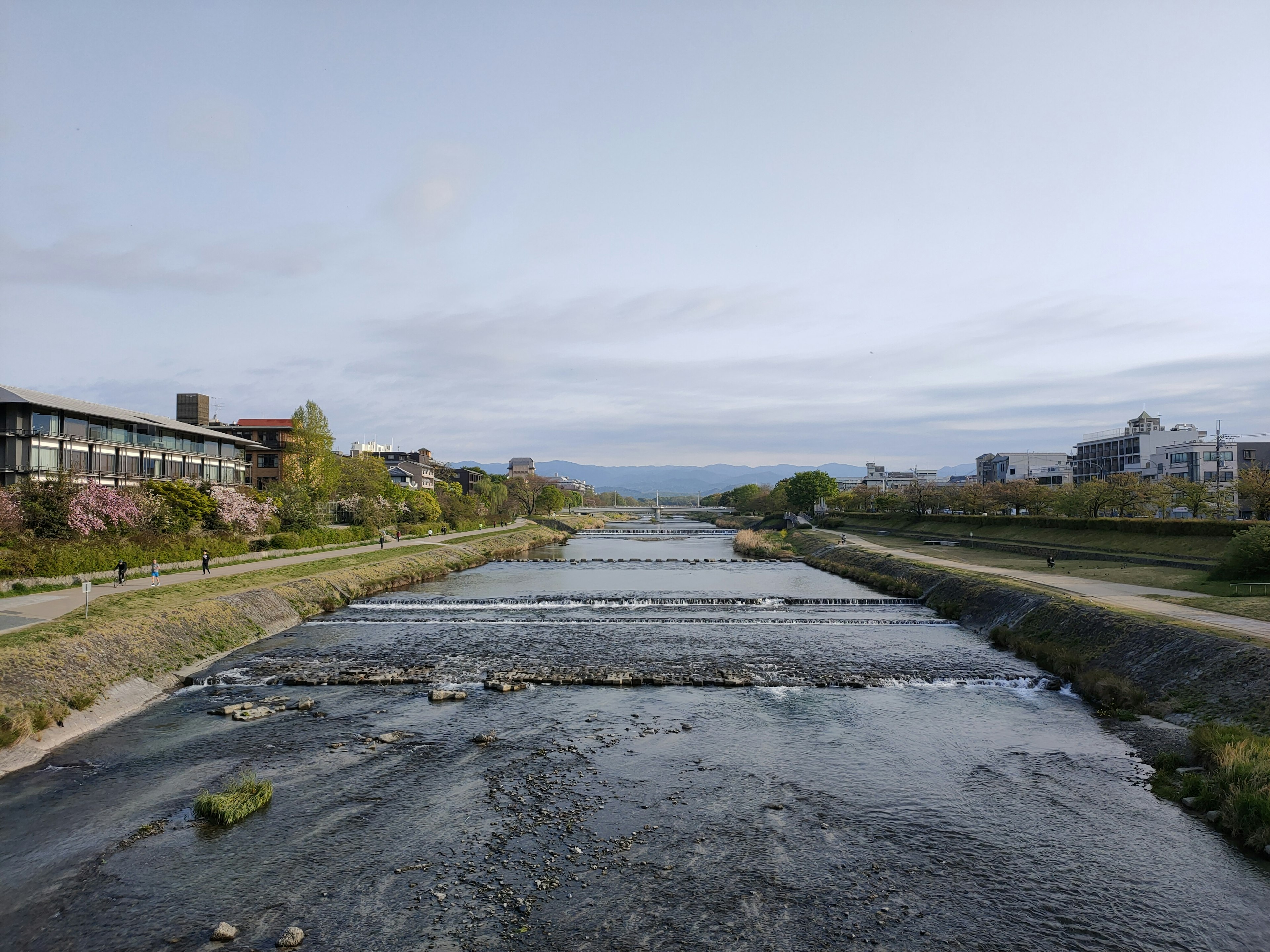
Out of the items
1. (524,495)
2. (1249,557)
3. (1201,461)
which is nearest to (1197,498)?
(1249,557)

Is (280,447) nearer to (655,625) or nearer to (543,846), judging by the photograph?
(655,625)

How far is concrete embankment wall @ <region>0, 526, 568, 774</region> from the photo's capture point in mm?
20922

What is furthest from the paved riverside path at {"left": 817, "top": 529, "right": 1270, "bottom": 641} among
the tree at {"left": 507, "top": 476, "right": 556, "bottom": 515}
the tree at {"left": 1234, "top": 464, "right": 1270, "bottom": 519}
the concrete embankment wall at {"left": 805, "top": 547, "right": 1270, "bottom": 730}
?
the tree at {"left": 507, "top": 476, "right": 556, "bottom": 515}

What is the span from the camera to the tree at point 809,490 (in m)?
138

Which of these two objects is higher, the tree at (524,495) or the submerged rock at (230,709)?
the tree at (524,495)

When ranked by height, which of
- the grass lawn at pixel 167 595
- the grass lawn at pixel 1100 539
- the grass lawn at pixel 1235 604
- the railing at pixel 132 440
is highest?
the railing at pixel 132 440

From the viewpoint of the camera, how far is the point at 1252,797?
15.4 meters

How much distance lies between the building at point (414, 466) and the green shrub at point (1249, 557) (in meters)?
98.9

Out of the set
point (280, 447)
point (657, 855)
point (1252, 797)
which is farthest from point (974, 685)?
point (280, 447)

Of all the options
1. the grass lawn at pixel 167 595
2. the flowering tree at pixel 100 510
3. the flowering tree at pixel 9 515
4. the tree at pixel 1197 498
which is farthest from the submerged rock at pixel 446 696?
the tree at pixel 1197 498

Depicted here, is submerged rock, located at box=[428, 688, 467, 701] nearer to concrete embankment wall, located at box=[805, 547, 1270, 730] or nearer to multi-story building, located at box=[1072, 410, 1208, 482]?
concrete embankment wall, located at box=[805, 547, 1270, 730]

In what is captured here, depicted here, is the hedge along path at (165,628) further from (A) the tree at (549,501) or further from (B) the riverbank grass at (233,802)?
(A) the tree at (549,501)

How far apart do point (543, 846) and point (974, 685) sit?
2017cm

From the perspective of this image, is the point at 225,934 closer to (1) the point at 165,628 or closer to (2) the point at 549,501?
(1) the point at 165,628
